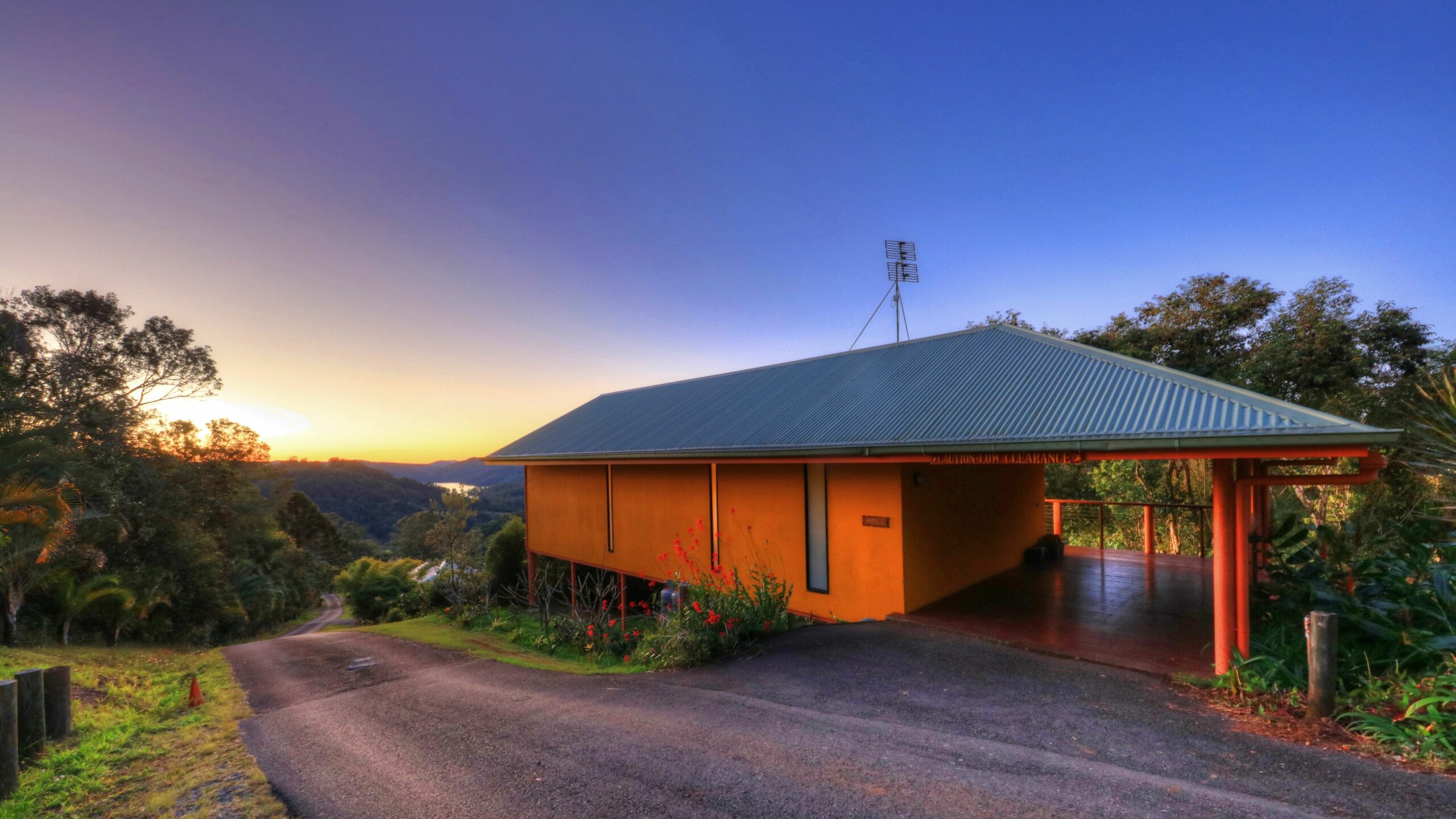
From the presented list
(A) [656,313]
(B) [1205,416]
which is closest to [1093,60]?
(B) [1205,416]

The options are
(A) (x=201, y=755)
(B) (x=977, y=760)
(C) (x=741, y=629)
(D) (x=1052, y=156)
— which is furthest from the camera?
(D) (x=1052, y=156)

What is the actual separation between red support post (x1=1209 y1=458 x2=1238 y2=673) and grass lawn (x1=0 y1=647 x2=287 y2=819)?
7.17 m

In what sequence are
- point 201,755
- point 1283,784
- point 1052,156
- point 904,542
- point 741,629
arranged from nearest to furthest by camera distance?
point 1283,784, point 201,755, point 741,629, point 904,542, point 1052,156

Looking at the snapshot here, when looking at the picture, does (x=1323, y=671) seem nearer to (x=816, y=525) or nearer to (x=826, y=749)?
(x=826, y=749)

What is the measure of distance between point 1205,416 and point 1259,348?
13513 millimetres

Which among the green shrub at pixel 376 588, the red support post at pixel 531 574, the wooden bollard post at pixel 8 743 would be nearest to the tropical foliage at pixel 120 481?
the green shrub at pixel 376 588

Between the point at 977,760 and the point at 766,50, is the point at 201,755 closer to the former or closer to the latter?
the point at 977,760

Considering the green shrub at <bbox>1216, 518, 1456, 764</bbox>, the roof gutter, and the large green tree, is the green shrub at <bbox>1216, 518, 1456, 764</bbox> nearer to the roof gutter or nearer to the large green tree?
the roof gutter

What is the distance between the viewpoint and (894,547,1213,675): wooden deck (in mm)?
5797

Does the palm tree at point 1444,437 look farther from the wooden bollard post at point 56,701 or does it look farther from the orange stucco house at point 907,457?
the wooden bollard post at point 56,701

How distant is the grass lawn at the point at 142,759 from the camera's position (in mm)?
3824

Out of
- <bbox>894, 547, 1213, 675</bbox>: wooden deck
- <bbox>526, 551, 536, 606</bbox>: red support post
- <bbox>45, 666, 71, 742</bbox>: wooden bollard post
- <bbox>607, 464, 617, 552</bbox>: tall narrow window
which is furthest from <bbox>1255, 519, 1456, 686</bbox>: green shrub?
<bbox>526, 551, 536, 606</bbox>: red support post

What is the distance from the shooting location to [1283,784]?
322cm

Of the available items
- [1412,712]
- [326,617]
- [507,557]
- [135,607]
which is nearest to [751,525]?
[1412,712]
